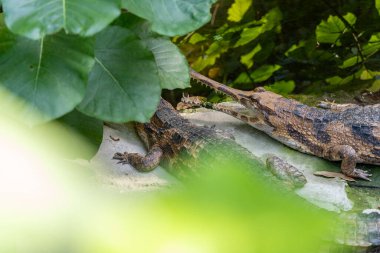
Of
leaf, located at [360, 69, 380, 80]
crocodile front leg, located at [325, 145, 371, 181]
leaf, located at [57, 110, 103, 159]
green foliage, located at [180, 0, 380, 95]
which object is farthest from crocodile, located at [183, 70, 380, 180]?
leaf, located at [57, 110, 103, 159]

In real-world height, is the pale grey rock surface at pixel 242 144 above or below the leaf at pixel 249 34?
below

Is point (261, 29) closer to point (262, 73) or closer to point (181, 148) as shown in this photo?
point (262, 73)

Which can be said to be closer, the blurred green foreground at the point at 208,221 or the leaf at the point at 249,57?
the blurred green foreground at the point at 208,221

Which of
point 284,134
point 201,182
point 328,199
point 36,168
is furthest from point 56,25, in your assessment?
point 284,134

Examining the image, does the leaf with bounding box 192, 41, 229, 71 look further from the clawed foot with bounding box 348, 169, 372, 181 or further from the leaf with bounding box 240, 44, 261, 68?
the clawed foot with bounding box 348, 169, 372, 181

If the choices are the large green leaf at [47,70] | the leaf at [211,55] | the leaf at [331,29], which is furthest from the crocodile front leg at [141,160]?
the leaf at [331,29]

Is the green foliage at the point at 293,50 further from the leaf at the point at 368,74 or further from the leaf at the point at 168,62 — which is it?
the leaf at the point at 168,62

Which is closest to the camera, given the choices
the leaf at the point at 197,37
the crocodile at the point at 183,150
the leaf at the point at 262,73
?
the crocodile at the point at 183,150
